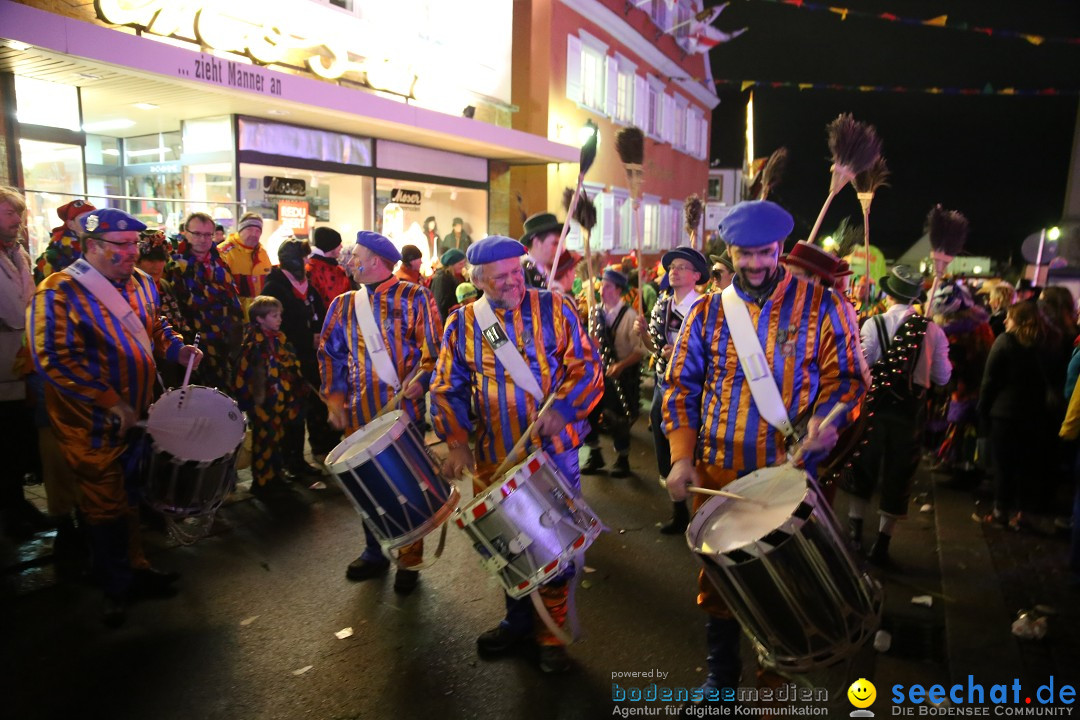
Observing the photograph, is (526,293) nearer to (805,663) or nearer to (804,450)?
(804,450)

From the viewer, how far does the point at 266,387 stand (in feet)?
19.6

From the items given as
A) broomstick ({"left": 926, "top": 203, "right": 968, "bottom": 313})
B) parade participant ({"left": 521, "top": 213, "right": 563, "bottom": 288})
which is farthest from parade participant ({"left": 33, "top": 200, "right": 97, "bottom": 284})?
broomstick ({"left": 926, "top": 203, "right": 968, "bottom": 313})

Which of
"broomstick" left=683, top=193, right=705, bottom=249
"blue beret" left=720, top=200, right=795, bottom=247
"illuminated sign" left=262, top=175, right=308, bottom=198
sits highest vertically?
"illuminated sign" left=262, top=175, right=308, bottom=198

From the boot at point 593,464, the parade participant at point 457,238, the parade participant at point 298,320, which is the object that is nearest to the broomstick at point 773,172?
the boot at point 593,464

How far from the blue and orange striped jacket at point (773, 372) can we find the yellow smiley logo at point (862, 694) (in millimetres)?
1303

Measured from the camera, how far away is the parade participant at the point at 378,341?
425 cm

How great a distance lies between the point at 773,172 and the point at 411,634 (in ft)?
15.5

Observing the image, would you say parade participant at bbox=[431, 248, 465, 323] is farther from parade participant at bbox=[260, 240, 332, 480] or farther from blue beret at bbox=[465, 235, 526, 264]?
blue beret at bbox=[465, 235, 526, 264]

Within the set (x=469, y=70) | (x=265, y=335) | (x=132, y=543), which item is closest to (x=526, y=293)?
(x=132, y=543)

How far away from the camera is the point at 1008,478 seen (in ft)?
18.4

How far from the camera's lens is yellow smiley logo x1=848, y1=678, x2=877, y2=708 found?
335 cm

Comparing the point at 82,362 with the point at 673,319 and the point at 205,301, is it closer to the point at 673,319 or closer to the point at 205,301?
the point at 205,301

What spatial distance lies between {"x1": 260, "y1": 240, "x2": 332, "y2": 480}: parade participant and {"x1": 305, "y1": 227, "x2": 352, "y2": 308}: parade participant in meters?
0.13

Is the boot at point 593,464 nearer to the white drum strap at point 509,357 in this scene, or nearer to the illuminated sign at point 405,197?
Answer: the white drum strap at point 509,357
